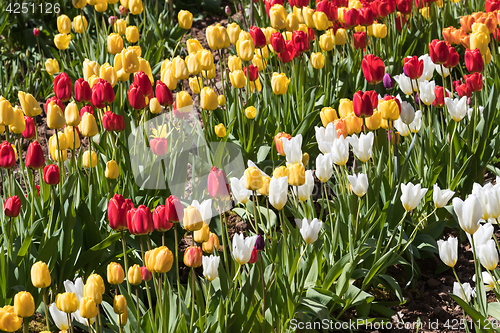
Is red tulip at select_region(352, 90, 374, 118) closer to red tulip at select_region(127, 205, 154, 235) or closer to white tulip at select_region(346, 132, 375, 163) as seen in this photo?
white tulip at select_region(346, 132, 375, 163)

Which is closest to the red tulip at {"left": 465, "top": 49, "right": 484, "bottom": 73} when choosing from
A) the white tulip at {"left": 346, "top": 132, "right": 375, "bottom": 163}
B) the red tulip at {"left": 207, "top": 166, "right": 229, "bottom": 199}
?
the white tulip at {"left": 346, "top": 132, "right": 375, "bottom": 163}

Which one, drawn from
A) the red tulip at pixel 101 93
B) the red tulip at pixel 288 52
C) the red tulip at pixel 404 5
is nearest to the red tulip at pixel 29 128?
the red tulip at pixel 101 93

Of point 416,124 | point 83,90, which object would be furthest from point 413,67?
point 83,90

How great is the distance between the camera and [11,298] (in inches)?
67.0

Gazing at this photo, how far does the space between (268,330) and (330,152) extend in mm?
670

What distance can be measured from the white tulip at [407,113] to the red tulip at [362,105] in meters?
0.22

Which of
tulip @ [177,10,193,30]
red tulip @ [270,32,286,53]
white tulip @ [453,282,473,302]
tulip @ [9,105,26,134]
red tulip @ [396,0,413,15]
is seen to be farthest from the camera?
tulip @ [177,10,193,30]

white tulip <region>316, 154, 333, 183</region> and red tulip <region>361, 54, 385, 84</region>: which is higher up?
red tulip <region>361, 54, 385, 84</region>

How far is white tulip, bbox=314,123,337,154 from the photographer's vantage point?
1807mm

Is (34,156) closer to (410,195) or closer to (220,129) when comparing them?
(220,129)

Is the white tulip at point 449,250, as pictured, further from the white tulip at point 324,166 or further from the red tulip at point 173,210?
the red tulip at point 173,210

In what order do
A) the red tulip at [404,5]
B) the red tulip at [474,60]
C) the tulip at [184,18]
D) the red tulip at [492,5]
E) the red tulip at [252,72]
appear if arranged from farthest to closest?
the tulip at [184,18]
the red tulip at [404,5]
the red tulip at [492,5]
the red tulip at [252,72]
the red tulip at [474,60]

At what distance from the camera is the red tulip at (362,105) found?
1840mm

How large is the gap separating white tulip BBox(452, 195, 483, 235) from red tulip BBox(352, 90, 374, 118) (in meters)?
0.65
